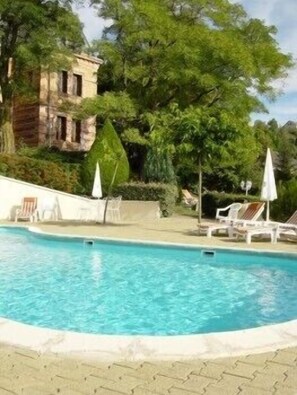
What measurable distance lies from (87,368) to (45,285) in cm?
502

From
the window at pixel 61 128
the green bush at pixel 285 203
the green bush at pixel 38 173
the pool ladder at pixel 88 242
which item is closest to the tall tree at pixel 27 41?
the green bush at pixel 38 173

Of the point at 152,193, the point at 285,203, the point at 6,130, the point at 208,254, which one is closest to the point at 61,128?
the point at 6,130

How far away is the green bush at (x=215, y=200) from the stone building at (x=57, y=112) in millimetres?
11978

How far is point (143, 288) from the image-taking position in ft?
27.1

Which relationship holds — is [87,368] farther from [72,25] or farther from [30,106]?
[30,106]

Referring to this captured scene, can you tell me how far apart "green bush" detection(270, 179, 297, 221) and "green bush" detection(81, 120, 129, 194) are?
779 centimetres

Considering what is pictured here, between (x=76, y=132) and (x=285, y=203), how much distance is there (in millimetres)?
20024

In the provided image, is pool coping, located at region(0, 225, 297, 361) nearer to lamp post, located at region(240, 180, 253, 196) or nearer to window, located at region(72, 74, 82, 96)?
lamp post, located at region(240, 180, 253, 196)

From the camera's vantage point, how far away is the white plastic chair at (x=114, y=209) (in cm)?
2046

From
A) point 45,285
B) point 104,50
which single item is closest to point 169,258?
point 45,285

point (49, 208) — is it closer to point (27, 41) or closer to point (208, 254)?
point (208, 254)

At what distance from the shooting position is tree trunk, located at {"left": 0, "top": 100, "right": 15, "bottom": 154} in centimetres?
2761

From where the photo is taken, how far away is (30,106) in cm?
3406

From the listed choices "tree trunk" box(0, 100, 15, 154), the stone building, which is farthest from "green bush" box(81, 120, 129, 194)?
the stone building
